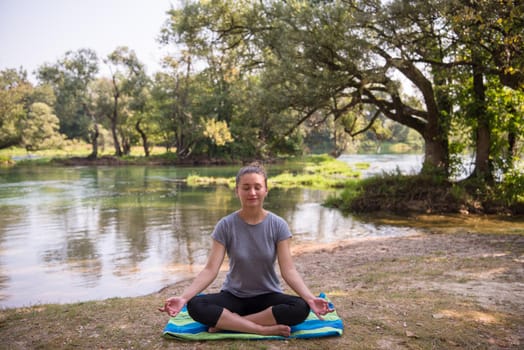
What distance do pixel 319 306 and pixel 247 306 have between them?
712 millimetres

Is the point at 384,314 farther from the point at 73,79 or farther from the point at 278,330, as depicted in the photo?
the point at 73,79

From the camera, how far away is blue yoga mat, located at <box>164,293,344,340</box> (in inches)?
159

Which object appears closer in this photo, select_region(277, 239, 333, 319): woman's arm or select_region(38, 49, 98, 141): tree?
select_region(277, 239, 333, 319): woman's arm

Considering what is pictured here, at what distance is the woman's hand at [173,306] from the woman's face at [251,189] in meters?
1.00

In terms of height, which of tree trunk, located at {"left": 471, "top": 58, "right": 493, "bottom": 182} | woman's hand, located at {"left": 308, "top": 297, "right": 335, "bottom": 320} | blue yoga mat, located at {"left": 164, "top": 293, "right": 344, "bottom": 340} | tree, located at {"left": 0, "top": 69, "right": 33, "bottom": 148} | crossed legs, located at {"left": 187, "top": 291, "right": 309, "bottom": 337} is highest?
tree, located at {"left": 0, "top": 69, "right": 33, "bottom": 148}

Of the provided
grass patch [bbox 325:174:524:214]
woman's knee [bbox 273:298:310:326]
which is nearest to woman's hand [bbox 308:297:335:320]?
woman's knee [bbox 273:298:310:326]

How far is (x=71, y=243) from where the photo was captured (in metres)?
12.3

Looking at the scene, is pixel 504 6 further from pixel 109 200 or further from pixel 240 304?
pixel 109 200

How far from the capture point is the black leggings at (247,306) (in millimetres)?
4094

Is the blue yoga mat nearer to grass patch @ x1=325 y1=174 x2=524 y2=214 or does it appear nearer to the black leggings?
the black leggings

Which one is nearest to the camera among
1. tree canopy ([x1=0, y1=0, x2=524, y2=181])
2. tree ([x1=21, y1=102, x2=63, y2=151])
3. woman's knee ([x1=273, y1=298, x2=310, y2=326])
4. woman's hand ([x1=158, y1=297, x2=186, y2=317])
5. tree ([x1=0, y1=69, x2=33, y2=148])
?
woman's hand ([x1=158, y1=297, x2=186, y2=317])

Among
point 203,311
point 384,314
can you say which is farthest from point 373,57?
point 203,311

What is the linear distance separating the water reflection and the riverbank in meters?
1.82

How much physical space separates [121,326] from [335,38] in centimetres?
1195
